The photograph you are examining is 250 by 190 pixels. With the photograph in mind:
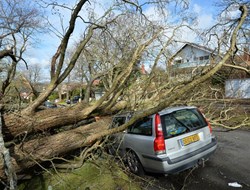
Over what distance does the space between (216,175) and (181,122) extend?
4.23ft

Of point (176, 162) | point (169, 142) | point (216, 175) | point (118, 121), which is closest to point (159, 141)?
point (169, 142)

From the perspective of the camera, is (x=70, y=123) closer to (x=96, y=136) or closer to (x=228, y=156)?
(x=96, y=136)

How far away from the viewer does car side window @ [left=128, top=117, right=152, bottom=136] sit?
4.39 m

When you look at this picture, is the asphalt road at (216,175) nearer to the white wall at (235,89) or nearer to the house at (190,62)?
the house at (190,62)

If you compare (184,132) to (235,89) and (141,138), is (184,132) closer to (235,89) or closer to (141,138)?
(141,138)

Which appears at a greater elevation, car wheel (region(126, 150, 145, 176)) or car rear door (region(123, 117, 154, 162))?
car rear door (region(123, 117, 154, 162))

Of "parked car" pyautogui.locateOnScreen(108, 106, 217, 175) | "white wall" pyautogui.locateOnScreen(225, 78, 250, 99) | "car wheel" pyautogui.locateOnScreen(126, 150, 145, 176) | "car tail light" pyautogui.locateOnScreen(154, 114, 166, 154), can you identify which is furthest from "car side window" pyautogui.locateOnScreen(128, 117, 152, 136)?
"white wall" pyautogui.locateOnScreen(225, 78, 250, 99)

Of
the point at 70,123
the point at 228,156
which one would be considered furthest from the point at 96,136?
the point at 228,156

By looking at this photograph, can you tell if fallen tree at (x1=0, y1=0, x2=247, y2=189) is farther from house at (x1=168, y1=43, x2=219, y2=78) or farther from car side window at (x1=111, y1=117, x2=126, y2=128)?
house at (x1=168, y1=43, x2=219, y2=78)

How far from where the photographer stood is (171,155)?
4.02m

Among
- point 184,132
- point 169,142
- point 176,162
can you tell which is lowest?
point 176,162

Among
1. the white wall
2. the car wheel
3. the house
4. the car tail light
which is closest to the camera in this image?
the car tail light

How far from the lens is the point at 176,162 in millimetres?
3986

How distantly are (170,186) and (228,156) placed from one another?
85.1 inches
